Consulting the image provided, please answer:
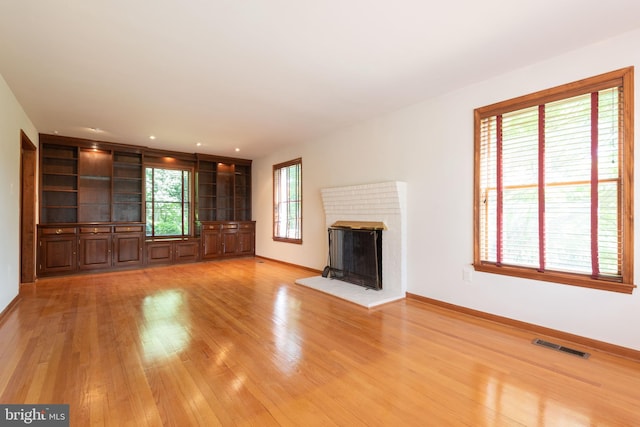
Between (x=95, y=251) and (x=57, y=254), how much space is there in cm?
55

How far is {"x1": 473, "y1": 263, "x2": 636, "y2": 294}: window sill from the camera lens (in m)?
2.46

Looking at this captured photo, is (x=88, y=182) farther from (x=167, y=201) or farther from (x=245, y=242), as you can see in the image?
(x=245, y=242)

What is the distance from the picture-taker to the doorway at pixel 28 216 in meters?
4.94

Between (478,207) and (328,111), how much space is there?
235 cm

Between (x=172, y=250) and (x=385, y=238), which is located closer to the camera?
(x=385, y=238)

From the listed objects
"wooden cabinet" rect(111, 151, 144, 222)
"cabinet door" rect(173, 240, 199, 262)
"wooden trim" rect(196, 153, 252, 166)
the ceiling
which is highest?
the ceiling

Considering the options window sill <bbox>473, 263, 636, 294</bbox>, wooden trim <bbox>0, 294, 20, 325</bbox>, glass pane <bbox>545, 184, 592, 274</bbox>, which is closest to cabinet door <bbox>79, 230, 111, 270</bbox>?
wooden trim <bbox>0, 294, 20, 325</bbox>

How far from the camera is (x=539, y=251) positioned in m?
2.91

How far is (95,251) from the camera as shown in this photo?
227 inches

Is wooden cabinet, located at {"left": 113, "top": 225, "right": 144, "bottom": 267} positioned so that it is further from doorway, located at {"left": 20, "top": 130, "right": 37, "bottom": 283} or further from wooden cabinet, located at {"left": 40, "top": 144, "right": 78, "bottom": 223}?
doorway, located at {"left": 20, "top": 130, "right": 37, "bottom": 283}

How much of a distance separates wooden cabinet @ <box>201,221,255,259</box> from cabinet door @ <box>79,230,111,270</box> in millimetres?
1824

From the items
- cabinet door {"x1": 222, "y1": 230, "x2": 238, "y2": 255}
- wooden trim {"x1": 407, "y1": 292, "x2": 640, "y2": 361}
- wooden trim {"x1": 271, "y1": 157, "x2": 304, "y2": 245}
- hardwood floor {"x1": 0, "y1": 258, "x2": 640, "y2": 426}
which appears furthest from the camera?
cabinet door {"x1": 222, "y1": 230, "x2": 238, "y2": 255}

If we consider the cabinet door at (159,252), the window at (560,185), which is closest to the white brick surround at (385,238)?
the window at (560,185)

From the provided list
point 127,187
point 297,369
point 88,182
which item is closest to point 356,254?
point 297,369
